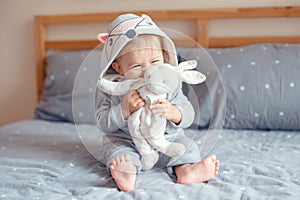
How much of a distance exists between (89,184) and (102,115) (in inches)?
7.9

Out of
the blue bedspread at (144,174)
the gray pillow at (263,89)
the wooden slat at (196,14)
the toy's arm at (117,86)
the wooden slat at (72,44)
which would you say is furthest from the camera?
the wooden slat at (72,44)

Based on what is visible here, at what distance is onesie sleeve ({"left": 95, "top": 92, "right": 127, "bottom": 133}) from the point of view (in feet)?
3.83

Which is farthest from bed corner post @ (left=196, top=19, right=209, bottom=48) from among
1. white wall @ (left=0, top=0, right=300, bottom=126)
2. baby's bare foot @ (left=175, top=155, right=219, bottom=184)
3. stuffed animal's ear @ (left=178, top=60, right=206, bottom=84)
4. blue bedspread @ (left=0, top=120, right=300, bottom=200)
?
baby's bare foot @ (left=175, top=155, right=219, bottom=184)

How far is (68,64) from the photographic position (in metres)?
2.04

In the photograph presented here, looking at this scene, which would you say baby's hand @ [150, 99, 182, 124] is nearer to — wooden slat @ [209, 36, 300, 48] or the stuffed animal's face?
the stuffed animal's face

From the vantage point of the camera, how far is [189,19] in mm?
2115

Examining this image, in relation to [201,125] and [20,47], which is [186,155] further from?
[20,47]

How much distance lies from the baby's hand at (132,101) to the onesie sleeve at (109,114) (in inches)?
1.3

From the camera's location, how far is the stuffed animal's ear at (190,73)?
1.13 m

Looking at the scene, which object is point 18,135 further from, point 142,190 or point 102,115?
Result: point 142,190

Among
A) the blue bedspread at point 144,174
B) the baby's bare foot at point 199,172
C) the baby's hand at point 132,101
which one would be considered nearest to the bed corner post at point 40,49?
the blue bedspread at point 144,174

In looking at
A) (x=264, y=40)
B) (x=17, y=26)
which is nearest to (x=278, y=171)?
(x=264, y=40)

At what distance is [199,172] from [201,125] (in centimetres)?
20

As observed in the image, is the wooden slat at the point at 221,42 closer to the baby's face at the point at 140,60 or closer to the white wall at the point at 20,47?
the white wall at the point at 20,47
